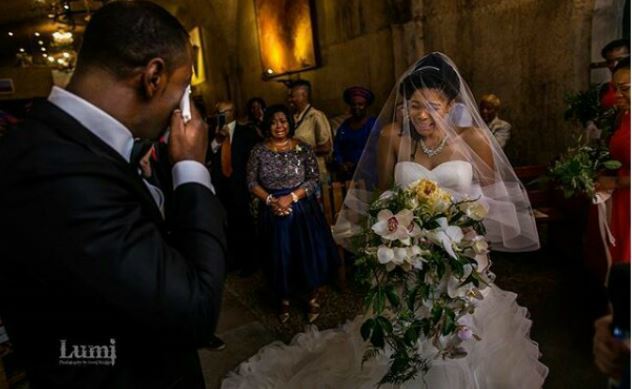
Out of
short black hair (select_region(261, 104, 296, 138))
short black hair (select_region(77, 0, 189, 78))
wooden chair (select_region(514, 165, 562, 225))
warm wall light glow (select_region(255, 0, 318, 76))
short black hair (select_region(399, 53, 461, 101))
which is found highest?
warm wall light glow (select_region(255, 0, 318, 76))

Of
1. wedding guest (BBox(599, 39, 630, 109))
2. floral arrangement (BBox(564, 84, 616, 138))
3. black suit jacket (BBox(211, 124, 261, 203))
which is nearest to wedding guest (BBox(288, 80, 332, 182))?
black suit jacket (BBox(211, 124, 261, 203))

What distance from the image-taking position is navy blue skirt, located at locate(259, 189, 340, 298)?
3652 millimetres

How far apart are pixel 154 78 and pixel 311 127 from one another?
4034 mm

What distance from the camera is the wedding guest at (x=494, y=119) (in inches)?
195

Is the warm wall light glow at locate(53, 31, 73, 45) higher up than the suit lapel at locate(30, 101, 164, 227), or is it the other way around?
the warm wall light glow at locate(53, 31, 73, 45)

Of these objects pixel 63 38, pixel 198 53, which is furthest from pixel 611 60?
pixel 198 53

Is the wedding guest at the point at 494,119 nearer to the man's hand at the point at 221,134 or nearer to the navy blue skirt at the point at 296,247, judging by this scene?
the navy blue skirt at the point at 296,247

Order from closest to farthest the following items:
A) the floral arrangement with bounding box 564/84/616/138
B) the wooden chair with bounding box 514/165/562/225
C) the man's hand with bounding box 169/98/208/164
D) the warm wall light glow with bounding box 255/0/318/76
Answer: the man's hand with bounding box 169/98/208/164, the floral arrangement with bounding box 564/84/616/138, the wooden chair with bounding box 514/165/562/225, the warm wall light glow with bounding box 255/0/318/76

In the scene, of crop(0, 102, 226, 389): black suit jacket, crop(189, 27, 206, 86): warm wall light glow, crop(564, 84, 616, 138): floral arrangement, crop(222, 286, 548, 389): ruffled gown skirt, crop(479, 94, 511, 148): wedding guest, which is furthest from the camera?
crop(189, 27, 206, 86): warm wall light glow

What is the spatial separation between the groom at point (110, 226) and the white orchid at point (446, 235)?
995mm

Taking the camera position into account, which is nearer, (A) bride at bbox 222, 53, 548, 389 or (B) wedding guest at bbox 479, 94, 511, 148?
(A) bride at bbox 222, 53, 548, 389

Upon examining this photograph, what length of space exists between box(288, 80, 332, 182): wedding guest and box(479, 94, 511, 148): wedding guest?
189cm

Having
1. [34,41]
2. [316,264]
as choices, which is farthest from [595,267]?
[34,41]

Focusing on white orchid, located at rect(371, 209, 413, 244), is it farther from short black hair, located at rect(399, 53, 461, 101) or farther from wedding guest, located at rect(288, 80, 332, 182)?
wedding guest, located at rect(288, 80, 332, 182)
